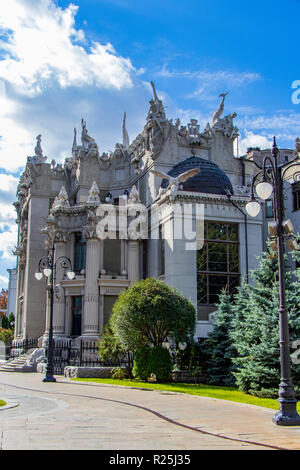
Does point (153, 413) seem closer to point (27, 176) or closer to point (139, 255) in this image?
point (139, 255)

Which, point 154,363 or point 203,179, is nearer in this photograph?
point 154,363

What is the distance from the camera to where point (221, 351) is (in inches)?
1103

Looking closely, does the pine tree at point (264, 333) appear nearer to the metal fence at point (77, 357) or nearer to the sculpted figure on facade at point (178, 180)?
the metal fence at point (77, 357)

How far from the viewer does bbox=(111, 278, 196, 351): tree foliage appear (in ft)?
91.0

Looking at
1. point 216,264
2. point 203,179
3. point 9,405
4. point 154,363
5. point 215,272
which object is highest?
point 203,179

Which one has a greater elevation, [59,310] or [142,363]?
[59,310]

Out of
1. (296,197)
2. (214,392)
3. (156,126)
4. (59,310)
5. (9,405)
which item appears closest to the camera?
(9,405)

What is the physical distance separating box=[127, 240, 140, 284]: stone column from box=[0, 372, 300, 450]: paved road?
2262cm

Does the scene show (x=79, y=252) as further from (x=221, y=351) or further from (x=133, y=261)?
(x=221, y=351)

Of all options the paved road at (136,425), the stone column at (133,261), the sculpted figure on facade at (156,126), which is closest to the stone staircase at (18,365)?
the stone column at (133,261)

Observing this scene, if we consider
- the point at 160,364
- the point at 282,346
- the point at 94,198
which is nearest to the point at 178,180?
the point at 94,198

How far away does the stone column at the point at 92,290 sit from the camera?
40.9 meters

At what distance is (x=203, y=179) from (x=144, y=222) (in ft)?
20.2
